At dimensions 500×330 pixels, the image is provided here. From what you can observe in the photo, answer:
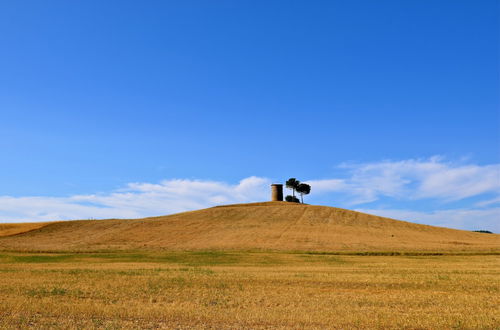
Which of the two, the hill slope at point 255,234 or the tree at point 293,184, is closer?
the hill slope at point 255,234

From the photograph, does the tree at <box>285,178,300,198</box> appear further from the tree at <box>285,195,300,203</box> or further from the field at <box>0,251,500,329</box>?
the field at <box>0,251,500,329</box>

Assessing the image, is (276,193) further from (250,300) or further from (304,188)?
(250,300)

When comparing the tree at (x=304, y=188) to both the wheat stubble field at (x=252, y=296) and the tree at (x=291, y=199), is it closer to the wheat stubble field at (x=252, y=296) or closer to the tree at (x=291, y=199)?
the tree at (x=291, y=199)

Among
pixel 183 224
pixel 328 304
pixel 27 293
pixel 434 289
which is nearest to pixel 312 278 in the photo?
pixel 434 289

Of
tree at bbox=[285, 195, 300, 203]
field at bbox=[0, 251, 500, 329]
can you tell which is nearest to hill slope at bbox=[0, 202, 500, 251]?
field at bbox=[0, 251, 500, 329]

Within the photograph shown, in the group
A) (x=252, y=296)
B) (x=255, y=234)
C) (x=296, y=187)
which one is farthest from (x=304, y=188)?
(x=252, y=296)

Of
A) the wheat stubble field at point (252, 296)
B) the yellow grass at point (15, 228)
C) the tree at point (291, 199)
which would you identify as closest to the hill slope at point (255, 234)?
the yellow grass at point (15, 228)

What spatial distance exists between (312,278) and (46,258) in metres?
28.0

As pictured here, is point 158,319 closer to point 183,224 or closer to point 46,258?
point 46,258

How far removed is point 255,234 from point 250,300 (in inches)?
1795

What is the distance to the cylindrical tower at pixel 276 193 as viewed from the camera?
123 metres

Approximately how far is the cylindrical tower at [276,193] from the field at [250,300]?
310ft

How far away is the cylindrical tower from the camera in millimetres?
123081

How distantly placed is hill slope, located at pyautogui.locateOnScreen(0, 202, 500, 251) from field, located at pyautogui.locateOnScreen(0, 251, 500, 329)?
84.3 feet
